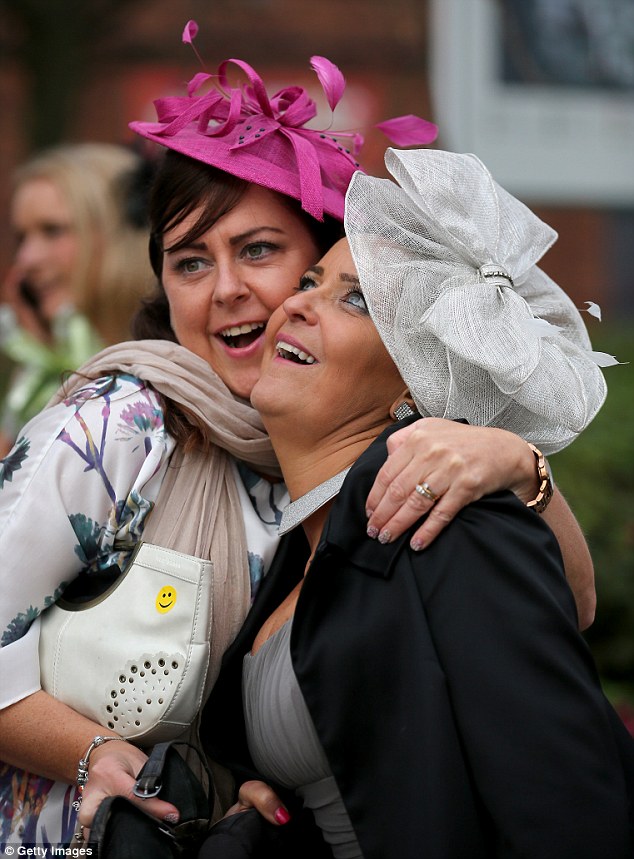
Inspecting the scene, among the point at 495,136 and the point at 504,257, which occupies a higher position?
the point at 504,257

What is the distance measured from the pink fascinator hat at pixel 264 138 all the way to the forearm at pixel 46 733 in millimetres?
1336

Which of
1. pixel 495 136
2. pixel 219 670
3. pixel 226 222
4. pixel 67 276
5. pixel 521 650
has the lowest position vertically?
pixel 495 136

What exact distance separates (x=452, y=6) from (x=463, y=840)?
29.3 ft

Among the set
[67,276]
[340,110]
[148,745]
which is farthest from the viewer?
[340,110]

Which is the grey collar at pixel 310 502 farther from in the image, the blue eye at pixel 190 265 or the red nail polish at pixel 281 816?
the blue eye at pixel 190 265

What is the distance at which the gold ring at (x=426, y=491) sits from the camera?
86.0 inches

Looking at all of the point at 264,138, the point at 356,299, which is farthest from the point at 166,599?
the point at 264,138

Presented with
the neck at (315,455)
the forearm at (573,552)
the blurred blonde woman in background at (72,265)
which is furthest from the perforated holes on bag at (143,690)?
the blurred blonde woman in background at (72,265)

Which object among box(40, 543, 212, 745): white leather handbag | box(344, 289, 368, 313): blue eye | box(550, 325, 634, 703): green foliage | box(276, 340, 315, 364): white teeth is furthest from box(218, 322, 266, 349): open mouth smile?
box(550, 325, 634, 703): green foliage

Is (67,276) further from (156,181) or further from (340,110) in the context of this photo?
(340,110)

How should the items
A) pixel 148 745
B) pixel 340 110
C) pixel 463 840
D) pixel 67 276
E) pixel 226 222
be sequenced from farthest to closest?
pixel 340 110 < pixel 67 276 < pixel 226 222 < pixel 148 745 < pixel 463 840

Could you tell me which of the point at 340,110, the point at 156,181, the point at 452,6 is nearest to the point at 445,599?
the point at 156,181

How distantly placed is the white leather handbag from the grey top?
135 mm

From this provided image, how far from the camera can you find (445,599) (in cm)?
213
